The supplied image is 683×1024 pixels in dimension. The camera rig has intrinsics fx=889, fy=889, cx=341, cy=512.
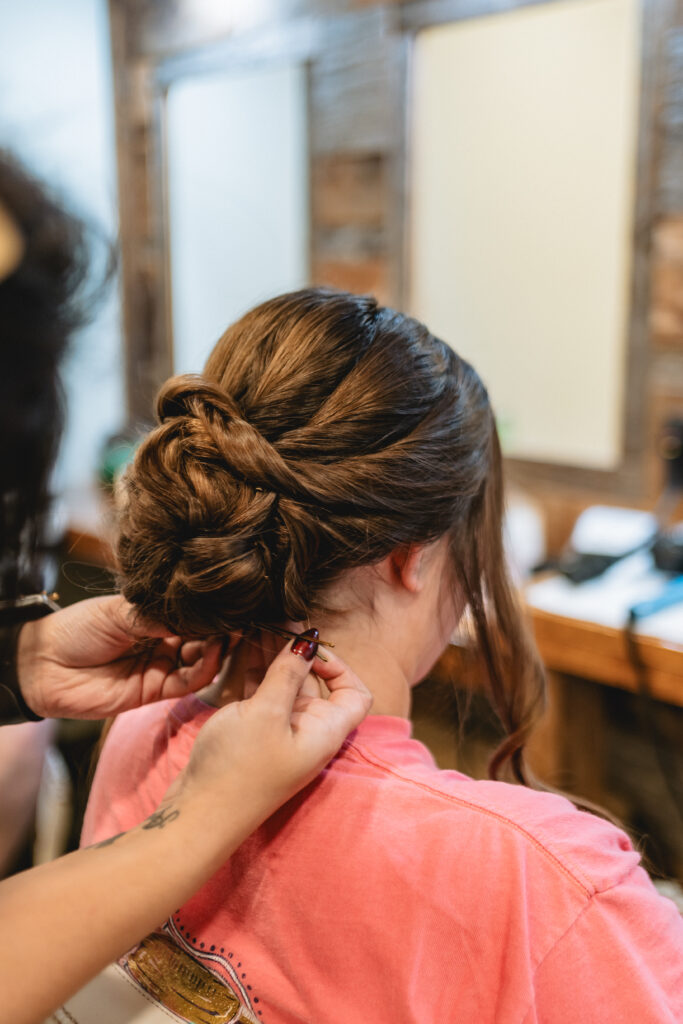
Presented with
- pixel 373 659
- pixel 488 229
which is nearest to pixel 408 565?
pixel 373 659

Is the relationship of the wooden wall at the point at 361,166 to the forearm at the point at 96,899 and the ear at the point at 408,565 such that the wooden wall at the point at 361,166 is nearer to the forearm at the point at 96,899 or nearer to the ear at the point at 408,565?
the ear at the point at 408,565

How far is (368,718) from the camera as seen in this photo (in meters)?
0.79

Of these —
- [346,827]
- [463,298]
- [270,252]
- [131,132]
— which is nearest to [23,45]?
[131,132]

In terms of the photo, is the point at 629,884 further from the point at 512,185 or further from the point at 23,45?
the point at 23,45

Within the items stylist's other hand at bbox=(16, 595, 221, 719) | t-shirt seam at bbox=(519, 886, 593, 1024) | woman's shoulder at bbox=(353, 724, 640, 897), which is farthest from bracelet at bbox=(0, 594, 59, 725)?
t-shirt seam at bbox=(519, 886, 593, 1024)

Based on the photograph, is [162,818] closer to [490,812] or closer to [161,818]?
[161,818]

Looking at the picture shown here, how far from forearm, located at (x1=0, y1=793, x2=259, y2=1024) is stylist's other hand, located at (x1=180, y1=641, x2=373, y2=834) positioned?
1cm

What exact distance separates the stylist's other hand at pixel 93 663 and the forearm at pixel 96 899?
0.30 m

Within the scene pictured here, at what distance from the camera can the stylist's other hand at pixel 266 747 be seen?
2.09 ft

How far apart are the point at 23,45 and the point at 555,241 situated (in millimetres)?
1731

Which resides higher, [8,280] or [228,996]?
[8,280]

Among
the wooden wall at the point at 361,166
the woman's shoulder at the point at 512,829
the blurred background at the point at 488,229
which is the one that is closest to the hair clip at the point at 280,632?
the woman's shoulder at the point at 512,829

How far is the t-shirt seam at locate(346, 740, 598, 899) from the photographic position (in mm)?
635

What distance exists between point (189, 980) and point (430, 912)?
0.22 meters
